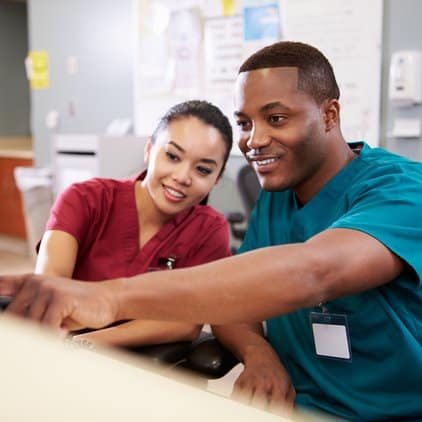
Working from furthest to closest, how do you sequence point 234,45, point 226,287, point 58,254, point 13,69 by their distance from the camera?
point 13,69 → point 234,45 → point 58,254 → point 226,287

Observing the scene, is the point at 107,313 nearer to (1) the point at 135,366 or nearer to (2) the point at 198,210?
(1) the point at 135,366

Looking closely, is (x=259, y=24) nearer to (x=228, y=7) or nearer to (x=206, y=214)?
(x=228, y=7)

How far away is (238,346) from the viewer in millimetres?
1251

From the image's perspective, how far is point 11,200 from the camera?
5195 millimetres

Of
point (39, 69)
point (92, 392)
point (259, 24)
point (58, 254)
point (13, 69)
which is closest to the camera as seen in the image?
point (92, 392)

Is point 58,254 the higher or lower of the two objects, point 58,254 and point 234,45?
the lower

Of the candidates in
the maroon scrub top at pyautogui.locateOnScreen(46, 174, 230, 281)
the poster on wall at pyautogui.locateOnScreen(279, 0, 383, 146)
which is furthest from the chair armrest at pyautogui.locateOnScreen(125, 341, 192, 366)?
the poster on wall at pyautogui.locateOnScreen(279, 0, 383, 146)

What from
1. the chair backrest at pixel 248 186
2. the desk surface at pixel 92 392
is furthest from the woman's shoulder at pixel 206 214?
the chair backrest at pixel 248 186

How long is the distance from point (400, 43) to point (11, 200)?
11.5 ft

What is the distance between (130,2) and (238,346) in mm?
3300

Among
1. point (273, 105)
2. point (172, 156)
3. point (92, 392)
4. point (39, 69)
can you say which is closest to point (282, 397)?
point (273, 105)

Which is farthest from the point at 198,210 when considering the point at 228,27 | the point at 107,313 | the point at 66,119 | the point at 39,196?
the point at 66,119

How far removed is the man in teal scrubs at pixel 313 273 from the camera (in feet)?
2.48

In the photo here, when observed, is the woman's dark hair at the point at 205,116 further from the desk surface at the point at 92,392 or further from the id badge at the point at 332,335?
the desk surface at the point at 92,392
